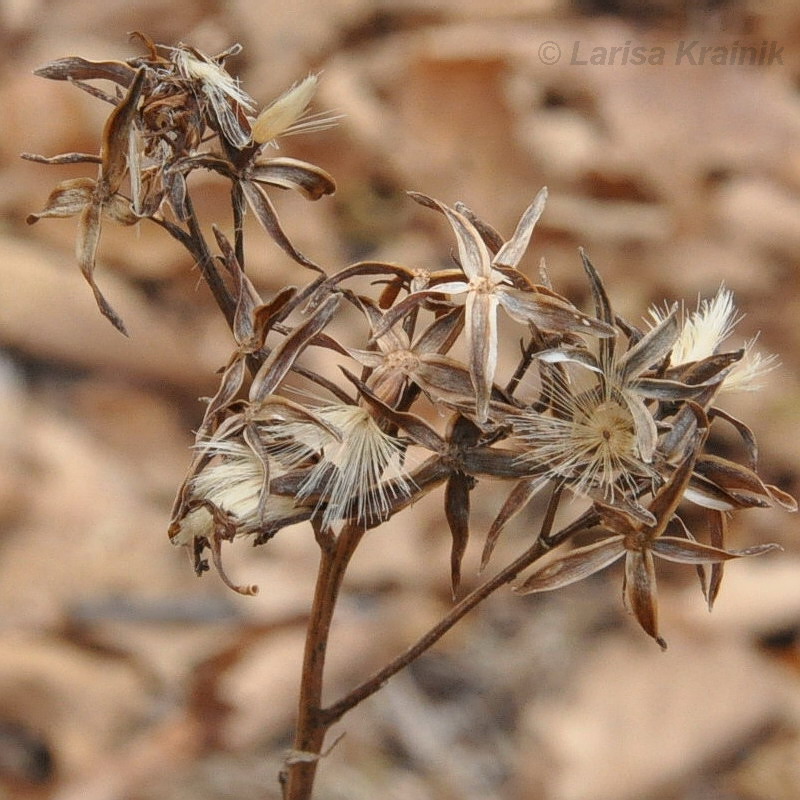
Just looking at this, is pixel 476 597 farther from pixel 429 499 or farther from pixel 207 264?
pixel 429 499

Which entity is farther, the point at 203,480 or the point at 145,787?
the point at 145,787

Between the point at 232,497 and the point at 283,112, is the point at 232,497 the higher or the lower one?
the lower one

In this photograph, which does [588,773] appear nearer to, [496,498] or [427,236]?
[496,498]

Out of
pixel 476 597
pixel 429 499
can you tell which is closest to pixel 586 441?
pixel 476 597

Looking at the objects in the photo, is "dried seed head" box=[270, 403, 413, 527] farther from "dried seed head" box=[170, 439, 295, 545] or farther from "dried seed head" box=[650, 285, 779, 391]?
"dried seed head" box=[650, 285, 779, 391]

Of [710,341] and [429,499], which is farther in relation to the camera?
[429,499]

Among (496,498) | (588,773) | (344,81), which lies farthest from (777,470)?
(344,81)

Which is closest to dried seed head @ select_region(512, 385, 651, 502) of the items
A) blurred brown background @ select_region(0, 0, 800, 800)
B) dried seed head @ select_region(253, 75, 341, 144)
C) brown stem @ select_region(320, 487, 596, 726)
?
brown stem @ select_region(320, 487, 596, 726)
